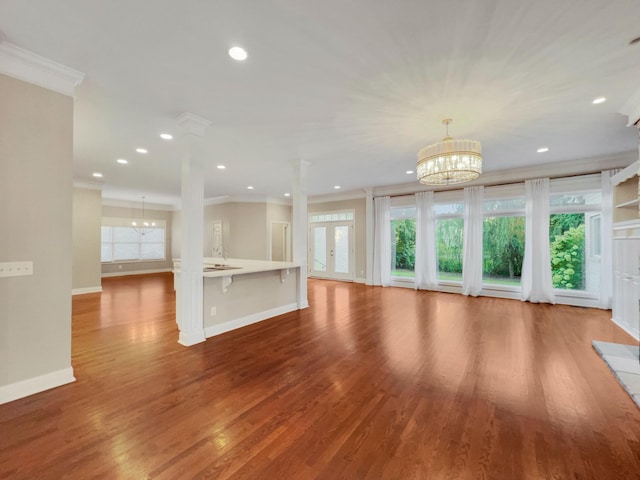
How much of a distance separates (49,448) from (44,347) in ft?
3.36

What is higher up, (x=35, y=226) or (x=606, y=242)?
(x=35, y=226)

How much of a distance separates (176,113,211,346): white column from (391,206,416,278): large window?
563 centimetres

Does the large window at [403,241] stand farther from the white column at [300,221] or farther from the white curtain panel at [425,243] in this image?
the white column at [300,221]

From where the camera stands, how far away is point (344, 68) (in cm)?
235

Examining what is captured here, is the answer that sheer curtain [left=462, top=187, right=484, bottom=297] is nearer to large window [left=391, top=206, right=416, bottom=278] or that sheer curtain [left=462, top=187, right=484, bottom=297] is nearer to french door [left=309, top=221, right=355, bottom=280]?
large window [left=391, top=206, right=416, bottom=278]

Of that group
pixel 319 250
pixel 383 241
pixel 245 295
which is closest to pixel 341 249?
pixel 319 250

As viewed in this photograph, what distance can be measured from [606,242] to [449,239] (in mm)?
2740

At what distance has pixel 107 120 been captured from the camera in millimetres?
3346

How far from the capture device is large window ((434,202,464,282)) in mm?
6617

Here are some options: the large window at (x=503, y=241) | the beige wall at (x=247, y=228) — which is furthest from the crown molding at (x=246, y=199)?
the large window at (x=503, y=241)

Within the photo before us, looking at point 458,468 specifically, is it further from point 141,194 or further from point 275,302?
point 141,194

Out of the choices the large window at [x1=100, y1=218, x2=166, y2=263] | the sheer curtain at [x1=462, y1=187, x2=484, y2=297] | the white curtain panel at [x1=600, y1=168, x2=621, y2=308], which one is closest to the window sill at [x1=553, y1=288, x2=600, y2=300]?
the white curtain panel at [x1=600, y1=168, x2=621, y2=308]

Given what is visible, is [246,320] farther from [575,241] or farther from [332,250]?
[575,241]

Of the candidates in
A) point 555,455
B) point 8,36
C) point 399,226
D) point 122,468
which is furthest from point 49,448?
point 399,226
